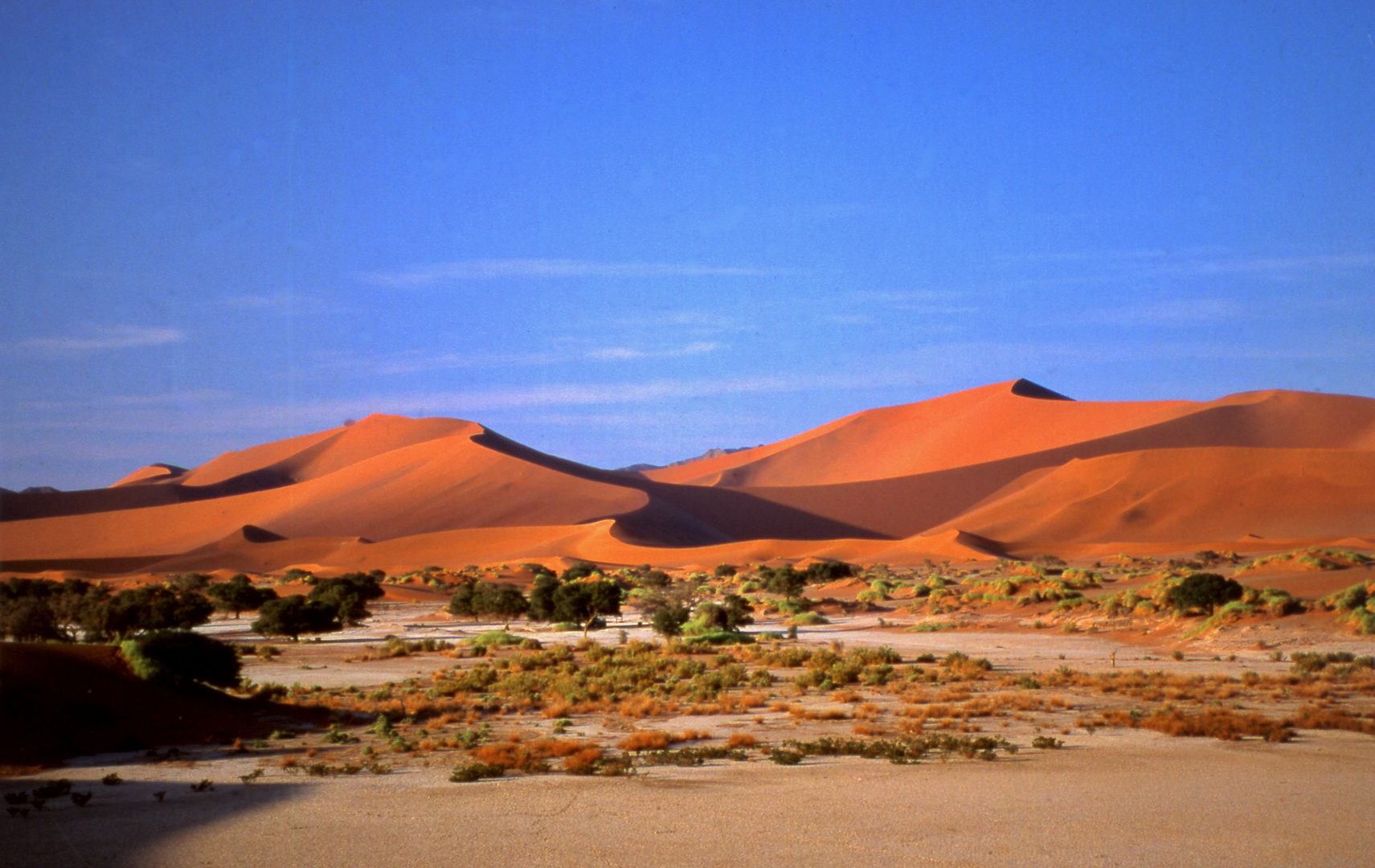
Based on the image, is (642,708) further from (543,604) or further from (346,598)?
(346,598)

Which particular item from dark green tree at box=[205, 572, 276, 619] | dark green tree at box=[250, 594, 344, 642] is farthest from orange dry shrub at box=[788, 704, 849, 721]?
dark green tree at box=[205, 572, 276, 619]

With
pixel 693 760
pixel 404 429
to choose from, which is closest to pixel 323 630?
pixel 693 760

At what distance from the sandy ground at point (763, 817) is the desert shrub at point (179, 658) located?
127 inches

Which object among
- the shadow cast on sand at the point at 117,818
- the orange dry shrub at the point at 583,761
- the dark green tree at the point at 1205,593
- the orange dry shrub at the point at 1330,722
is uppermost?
the dark green tree at the point at 1205,593

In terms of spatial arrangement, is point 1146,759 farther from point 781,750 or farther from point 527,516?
point 527,516

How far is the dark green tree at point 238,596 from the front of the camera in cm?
4394

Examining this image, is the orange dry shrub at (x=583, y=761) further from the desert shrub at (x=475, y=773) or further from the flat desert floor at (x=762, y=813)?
the desert shrub at (x=475, y=773)

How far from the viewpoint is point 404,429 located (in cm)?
15062

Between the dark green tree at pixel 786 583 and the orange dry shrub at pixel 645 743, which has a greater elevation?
the dark green tree at pixel 786 583

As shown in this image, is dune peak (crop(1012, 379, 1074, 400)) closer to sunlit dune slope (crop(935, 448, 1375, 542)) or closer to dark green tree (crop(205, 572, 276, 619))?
sunlit dune slope (crop(935, 448, 1375, 542))

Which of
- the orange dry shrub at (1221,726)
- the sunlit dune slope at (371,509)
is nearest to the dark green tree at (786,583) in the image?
the orange dry shrub at (1221,726)

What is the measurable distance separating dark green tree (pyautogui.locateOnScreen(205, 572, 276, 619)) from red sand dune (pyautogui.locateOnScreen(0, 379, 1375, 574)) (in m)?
36.9

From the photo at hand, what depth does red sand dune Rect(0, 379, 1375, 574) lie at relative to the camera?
79.4 meters

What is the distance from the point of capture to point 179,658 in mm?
16391
